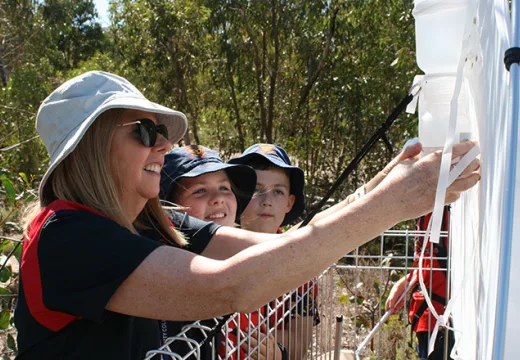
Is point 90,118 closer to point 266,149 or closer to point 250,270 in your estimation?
point 250,270

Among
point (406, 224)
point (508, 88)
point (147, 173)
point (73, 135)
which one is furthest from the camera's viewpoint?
point (406, 224)

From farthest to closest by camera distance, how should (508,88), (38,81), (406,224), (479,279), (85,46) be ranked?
(85,46), (38,81), (406,224), (479,279), (508,88)

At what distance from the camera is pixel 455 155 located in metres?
1.04

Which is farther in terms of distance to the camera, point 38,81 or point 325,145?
point 38,81

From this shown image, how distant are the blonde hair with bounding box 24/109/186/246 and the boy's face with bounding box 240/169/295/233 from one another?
1.23 meters

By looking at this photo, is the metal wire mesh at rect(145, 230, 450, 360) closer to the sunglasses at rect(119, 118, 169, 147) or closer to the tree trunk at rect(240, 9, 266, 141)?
the sunglasses at rect(119, 118, 169, 147)

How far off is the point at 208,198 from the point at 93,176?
0.97 m

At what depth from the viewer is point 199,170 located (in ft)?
7.66

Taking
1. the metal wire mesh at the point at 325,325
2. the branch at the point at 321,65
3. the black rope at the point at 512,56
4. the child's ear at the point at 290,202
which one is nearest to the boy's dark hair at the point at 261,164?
the child's ear at the point at 290,202

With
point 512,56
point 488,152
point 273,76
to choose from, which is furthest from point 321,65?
point 512,56

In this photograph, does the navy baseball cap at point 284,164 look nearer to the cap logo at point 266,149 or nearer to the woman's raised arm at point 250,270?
the cap logo at point 266,149

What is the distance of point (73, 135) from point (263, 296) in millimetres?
589

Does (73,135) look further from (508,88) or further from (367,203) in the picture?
(508,88)

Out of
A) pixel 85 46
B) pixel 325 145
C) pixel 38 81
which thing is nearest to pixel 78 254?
pixel 325 145
